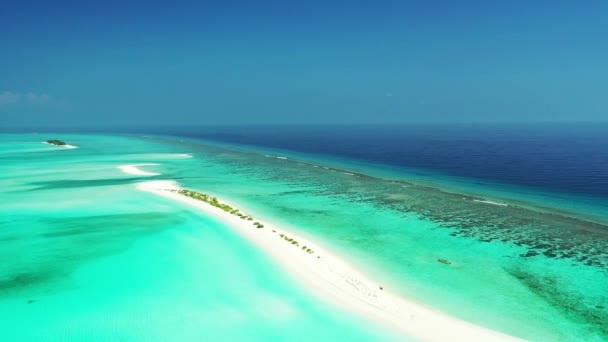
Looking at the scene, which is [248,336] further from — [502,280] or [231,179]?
[231,179]

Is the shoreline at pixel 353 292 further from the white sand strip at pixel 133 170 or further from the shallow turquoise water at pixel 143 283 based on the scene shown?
the white sand strip at pixel 133 170

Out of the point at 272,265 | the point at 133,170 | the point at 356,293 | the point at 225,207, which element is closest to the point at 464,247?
the point at 356,293

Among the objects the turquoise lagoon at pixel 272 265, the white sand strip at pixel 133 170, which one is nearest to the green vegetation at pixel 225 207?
the turquoise lagoon at pixel 272 265

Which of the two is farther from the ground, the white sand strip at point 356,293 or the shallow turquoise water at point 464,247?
the shallow turquoise water at point 464,247

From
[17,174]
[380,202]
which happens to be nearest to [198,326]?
[380,202]

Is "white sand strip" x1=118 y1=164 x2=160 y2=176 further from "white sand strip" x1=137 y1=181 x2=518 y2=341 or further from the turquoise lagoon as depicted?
"white sand strip" x1=137 y1=181 x2=518 y2=341

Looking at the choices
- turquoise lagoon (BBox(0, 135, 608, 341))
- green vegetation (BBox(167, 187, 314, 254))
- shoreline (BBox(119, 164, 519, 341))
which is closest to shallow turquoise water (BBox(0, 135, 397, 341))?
turquoise lagoon (BBox(0, 135, 608, 341))
